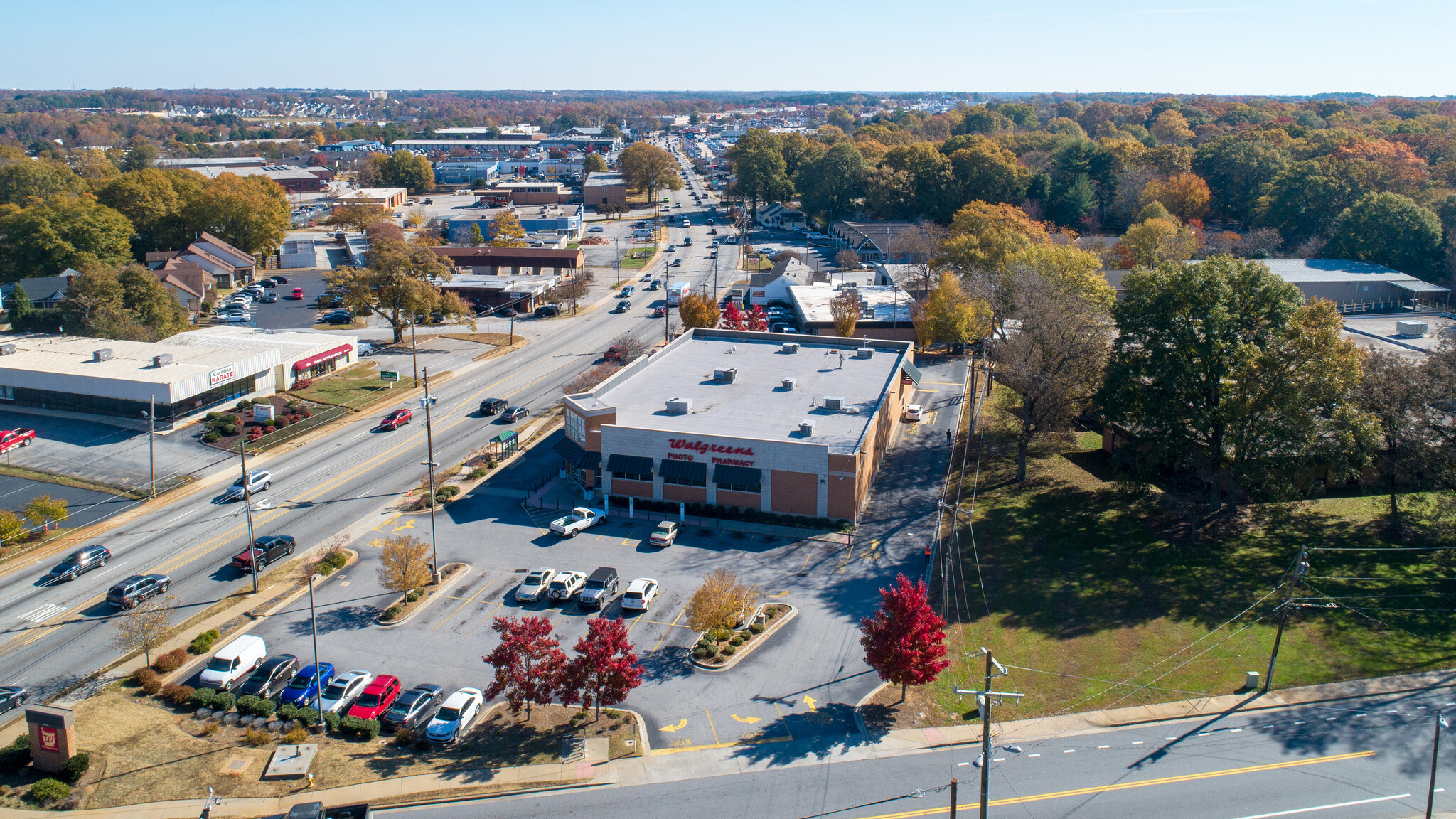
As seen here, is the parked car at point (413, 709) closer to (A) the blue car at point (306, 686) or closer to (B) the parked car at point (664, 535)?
(A) the blue car at point (306, 686)

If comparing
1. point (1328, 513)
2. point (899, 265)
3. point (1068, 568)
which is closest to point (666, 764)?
point (1068, 568)

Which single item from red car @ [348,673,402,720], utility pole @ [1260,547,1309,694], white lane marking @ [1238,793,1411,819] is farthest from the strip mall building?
white lane marking @ [1238,793,1411,819]

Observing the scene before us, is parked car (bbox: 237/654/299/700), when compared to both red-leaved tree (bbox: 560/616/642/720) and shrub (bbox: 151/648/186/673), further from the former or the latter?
red-leaved tree (bbox: 560/616/642/720)

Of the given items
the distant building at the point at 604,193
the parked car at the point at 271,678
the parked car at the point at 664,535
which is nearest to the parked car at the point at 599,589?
the parked car at the point at 664,535

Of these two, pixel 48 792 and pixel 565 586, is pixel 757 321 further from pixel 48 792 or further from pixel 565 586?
pixel 48 792

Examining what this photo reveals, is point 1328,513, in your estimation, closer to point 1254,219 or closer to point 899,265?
point 899,265

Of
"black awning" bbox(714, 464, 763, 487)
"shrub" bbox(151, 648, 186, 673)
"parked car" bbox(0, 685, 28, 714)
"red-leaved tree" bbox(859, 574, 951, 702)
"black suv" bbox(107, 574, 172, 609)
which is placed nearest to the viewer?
"parked car" bbox(0, 685, 28, 714)

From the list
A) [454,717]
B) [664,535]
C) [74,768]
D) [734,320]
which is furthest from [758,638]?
[734,320]
